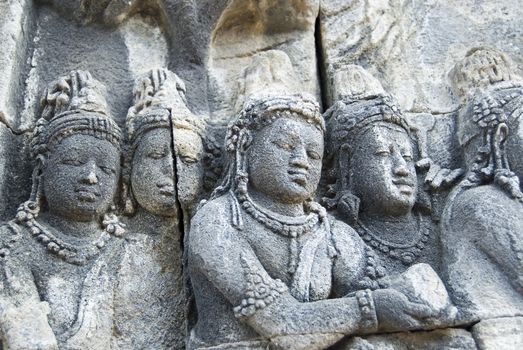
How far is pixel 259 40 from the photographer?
15.6ft

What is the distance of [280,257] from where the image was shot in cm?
363

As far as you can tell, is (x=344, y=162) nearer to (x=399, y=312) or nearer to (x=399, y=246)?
(x=399, y=246)

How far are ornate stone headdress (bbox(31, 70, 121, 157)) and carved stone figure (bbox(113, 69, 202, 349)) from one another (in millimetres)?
176

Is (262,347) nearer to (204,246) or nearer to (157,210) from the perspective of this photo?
(204,246)

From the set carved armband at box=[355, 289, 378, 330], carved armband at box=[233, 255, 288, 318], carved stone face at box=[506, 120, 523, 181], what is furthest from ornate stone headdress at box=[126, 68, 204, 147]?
carved stone face at box=[506, 120, 523, 181]

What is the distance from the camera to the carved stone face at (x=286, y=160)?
378cm

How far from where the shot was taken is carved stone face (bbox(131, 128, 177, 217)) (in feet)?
13.1

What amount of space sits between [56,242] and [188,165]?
2.52 feet

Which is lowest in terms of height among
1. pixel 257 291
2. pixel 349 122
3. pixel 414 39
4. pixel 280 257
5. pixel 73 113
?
pixel 257 291

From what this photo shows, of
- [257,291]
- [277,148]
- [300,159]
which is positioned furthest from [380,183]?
[257,291]

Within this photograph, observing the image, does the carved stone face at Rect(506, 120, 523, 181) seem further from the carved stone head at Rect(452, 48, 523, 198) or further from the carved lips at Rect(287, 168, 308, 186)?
the carved lips at Rect(287, 168, 308, 186)

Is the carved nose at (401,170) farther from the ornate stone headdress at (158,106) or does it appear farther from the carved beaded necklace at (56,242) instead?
the carved beaded necklace at (56,242)

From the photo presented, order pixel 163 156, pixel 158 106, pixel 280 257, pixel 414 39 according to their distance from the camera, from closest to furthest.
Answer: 1. pixel 280 257
2. pixel 163 156
3. pixel 158 106
4. pixel 414 39

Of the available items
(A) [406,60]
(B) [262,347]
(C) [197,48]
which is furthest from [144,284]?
(A) [406,60]
